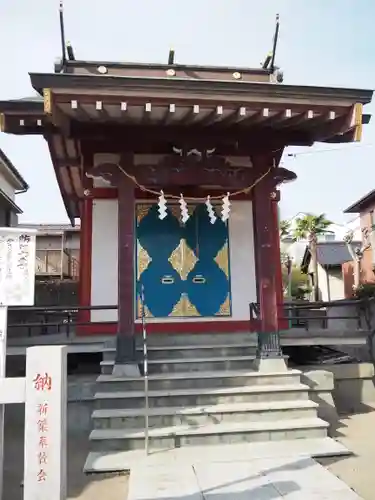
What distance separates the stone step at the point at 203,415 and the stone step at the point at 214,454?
0.38m

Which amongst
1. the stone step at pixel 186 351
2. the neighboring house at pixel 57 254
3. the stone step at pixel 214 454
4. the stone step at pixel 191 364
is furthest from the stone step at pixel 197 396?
the neighboring house at pixel 57 254

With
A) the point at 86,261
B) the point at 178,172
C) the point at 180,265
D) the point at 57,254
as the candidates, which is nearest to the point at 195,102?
the point at 178,172

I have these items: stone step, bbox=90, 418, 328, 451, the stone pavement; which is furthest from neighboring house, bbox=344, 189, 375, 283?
the stone pavement

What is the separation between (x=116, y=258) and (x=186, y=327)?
1.75 metres

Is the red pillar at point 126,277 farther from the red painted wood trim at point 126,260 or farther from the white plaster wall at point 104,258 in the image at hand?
the white plaster wall at point 104,258

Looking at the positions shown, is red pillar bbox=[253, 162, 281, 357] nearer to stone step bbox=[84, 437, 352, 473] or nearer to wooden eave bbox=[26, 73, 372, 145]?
wooden eave bbox=[26, 73, 372, 145]

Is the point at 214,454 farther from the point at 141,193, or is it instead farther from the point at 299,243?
the point at 299,243

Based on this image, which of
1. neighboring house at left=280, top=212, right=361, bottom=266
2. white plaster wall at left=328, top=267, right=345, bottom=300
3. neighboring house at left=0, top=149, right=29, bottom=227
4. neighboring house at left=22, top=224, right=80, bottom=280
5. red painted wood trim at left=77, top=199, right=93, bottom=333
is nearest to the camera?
red painted wood trim at left=77, top=199, right=93, bottom=333

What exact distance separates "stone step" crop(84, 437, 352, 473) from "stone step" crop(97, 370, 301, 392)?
3.34 ft

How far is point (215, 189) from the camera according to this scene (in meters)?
8.56

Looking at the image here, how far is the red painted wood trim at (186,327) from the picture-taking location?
8.02m

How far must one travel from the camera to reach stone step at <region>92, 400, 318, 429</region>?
18.8 ft

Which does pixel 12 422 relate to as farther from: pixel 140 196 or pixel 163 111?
pixel 163 111

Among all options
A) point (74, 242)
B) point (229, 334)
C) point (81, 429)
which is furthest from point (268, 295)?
point (74, 242)
